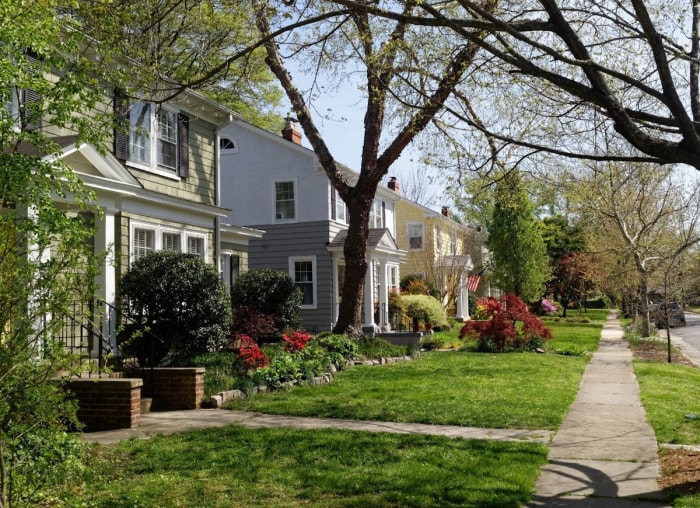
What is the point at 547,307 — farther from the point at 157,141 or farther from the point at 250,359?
the point at 250,359

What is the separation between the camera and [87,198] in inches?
183

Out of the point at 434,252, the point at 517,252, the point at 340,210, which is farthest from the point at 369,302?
the point at 517,252

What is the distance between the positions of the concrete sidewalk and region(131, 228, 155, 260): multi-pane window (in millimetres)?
8859

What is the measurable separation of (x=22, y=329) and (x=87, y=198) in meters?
1.01

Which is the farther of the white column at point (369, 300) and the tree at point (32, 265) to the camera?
the white column at point (369, 300)

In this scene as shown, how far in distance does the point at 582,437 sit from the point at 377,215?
22094 mm

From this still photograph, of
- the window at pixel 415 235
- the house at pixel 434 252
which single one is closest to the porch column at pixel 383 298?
the house at pixel 434 252

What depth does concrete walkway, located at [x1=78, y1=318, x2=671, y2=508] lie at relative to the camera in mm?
5793

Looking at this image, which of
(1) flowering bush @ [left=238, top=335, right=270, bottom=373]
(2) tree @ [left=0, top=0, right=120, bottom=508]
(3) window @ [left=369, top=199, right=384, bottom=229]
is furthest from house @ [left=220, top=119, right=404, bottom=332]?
(2) tree @ [left=0, top=0, right=120, bottom=508]

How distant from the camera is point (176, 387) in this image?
10266mm

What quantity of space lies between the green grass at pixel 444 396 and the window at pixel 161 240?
4.58 metres

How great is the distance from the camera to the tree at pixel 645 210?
22156 millimetres

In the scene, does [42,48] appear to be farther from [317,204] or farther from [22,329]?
[317,204]

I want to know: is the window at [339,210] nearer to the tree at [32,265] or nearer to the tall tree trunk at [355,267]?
the tall tree trunk at [355,267]
